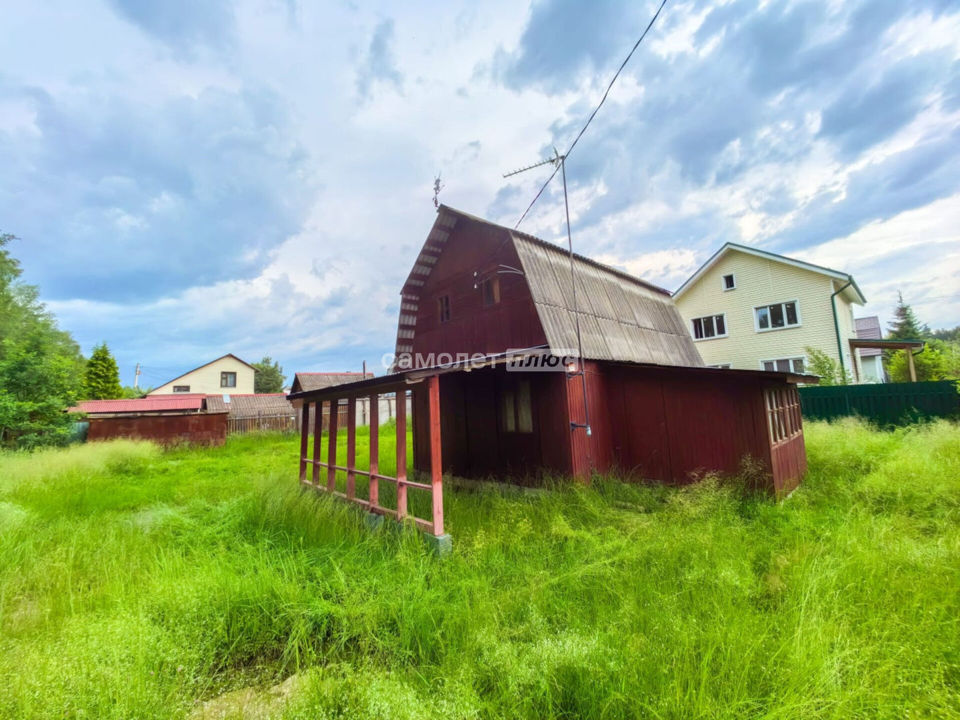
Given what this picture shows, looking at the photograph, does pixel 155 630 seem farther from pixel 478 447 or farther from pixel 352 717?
pixel 478 447

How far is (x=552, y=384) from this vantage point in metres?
7.73

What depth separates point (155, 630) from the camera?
297cm

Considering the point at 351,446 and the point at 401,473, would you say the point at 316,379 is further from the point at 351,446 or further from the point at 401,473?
the point at 401,473

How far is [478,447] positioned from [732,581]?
6.27 meters

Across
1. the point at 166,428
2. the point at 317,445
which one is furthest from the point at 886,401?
the point at 166,428

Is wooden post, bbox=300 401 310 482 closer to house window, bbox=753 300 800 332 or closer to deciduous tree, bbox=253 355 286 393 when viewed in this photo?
house window, bbox=753 300 800 332

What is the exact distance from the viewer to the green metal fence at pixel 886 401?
1051 cm

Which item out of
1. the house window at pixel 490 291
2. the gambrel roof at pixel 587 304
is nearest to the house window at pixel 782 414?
the gambrel roof at pixel 587 304

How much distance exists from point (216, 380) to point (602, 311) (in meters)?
38.6

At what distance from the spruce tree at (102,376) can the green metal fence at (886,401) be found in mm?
42392

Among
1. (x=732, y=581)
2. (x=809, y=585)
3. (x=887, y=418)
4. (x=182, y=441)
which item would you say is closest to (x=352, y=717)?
(x=732, y=581)

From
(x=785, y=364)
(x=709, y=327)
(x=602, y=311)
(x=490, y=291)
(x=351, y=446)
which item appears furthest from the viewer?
(x=709, y=327)

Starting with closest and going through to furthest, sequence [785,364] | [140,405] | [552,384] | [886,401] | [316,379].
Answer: [552,384], [886,401], [785,364], [140,405], [316,379]

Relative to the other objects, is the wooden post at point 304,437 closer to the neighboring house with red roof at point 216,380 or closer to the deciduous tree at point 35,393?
the deciduous tree at point 35,393
